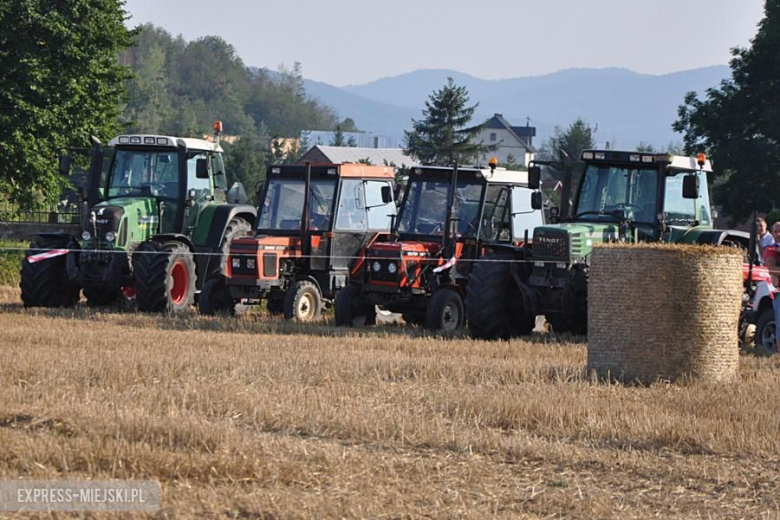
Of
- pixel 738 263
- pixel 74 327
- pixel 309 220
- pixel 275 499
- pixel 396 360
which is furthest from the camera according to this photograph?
pixel 309 220

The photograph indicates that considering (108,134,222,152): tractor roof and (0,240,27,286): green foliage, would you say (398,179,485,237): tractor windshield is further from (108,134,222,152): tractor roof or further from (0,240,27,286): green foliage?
(0,240,27,286): green foliage

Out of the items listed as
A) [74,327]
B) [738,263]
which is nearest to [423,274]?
[74,327]

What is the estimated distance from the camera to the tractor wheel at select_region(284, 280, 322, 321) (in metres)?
18.5

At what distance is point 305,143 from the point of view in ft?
310

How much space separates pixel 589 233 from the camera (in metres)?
16.0

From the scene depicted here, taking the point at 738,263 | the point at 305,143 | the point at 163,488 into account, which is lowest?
the point at 163,488

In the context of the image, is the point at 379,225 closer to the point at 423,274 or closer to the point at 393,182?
the point at 393,182

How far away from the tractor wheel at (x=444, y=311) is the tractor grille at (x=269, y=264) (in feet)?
8.01

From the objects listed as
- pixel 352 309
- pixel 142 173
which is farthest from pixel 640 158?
pixel 142 173

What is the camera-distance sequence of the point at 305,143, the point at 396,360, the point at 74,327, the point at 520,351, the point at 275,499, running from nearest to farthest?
the point at 275,499 < the point at 396,360 < the point at 520,351 < the point at 74,327 < the point at 305,143

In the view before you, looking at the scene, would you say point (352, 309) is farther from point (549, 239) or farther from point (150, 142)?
point (150, 142)

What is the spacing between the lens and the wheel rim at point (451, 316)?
1744cm

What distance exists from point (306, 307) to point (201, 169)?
2.67 metres

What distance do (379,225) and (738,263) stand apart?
27.6ft
